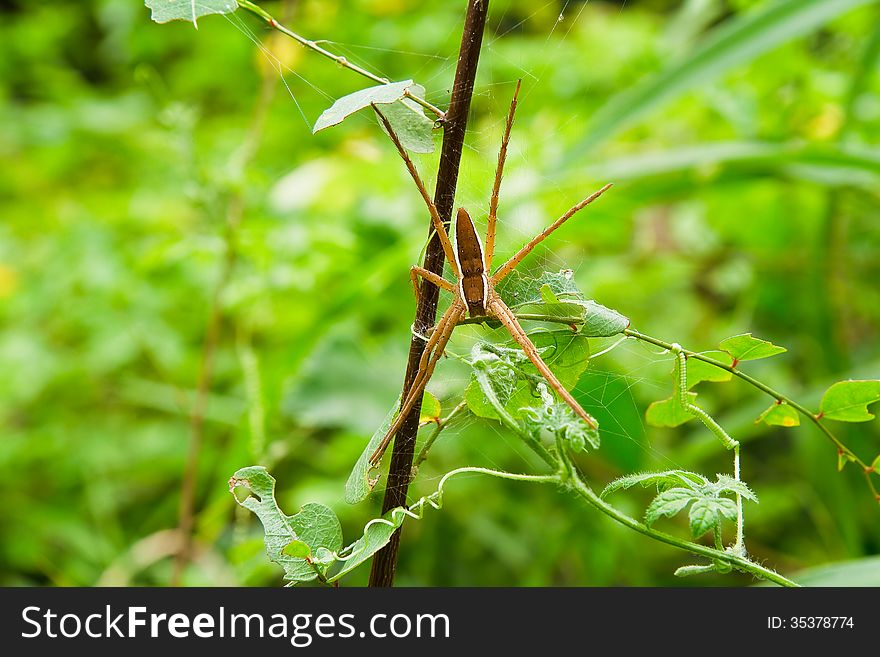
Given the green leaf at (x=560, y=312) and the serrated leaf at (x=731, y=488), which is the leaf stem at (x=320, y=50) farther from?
the serrated leaf at (x=731, y=488)

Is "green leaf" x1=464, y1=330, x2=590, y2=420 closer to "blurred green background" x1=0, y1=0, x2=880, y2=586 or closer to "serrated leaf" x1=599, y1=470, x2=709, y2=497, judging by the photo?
"serrated leaf" x1=599, y1=470, x2=709, y2=497

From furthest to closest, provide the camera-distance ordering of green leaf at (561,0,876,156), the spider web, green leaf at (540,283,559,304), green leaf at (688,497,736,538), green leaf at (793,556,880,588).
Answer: green leaf at (561,0,876,156) < green leaf at (793,556,880,588) < the spider web < green leaf at (540,283,559,304) < green leaf at (688,497,736,538)

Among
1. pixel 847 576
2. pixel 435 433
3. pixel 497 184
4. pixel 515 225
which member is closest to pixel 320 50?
pixel 497 184

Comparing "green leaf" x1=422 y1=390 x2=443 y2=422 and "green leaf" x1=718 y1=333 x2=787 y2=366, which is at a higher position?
"green leaf" x1=718 y1=333 x2=787 y2=366

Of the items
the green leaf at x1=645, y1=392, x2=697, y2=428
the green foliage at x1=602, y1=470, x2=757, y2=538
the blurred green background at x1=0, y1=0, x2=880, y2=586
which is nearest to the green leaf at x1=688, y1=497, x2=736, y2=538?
the green foliage at x1=602, y1=470, x2=757, y2=538
